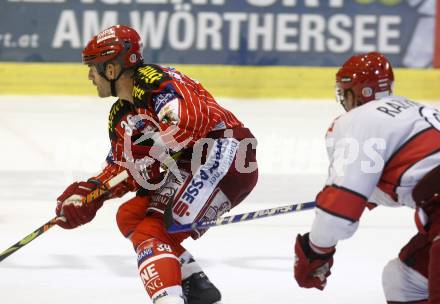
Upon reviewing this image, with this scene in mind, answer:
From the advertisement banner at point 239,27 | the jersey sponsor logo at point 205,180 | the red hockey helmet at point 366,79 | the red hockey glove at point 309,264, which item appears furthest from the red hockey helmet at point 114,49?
the advertisement banner at point 239,27

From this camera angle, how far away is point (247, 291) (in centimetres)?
382

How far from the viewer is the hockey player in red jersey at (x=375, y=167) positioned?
8.10 feet

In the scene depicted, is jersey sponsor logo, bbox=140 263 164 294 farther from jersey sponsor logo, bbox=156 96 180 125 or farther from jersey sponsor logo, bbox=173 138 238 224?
jersey sponsor logo, bbox=156 96 180 125

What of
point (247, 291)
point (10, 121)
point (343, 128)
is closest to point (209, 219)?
point (247, 291)

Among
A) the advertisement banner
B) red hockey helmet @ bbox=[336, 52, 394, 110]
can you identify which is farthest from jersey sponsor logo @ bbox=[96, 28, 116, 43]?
the advertisement banner

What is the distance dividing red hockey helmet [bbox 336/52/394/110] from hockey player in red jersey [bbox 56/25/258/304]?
62cm

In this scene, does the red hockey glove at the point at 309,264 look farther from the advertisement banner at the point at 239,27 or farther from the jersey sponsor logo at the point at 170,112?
the advertisement banner at the point at 239,27

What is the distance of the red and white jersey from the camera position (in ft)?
10.3

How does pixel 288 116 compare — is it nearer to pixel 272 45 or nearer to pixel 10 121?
pixel 272 45

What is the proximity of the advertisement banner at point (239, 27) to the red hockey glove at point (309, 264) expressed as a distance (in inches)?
235

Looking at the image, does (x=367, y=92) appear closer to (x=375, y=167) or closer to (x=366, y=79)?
(x=366, y=79)

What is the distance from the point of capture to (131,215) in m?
3.41

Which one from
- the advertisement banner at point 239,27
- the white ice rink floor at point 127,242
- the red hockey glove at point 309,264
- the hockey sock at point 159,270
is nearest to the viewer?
the red hockey glove at point 309,264

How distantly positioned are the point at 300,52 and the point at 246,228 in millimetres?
4002
